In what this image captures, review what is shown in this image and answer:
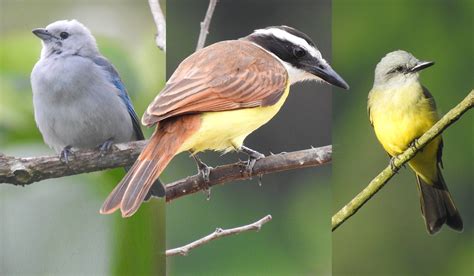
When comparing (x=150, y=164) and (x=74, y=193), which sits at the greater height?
(x=150, y=164)

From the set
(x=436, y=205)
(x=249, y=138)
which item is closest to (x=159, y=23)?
(x=249, y=138)

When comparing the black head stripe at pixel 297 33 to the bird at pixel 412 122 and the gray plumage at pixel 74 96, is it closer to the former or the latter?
the bird at pixel 412 122

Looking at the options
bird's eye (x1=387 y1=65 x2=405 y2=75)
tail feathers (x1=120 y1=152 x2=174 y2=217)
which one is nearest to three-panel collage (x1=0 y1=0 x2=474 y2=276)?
bird's eye (x1=387 y1=65 x2=405 y2=75)

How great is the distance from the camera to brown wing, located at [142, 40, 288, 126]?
3338 millimetres

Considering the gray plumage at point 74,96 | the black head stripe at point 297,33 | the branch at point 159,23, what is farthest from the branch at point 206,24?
the gray plumage at point 74,96

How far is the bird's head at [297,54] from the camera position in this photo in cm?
357

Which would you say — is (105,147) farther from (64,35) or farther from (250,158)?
(250,158)

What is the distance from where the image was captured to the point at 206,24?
11.9 feet

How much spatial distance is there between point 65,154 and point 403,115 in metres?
1.42

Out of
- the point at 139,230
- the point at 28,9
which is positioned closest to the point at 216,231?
the point at 139,230

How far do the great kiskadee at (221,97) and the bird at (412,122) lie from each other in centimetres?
24

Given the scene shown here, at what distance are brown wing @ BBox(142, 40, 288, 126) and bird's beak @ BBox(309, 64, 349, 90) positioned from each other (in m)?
0.13

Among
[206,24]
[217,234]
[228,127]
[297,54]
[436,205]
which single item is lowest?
[217,234]

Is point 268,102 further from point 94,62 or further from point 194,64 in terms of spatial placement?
point 94,62
